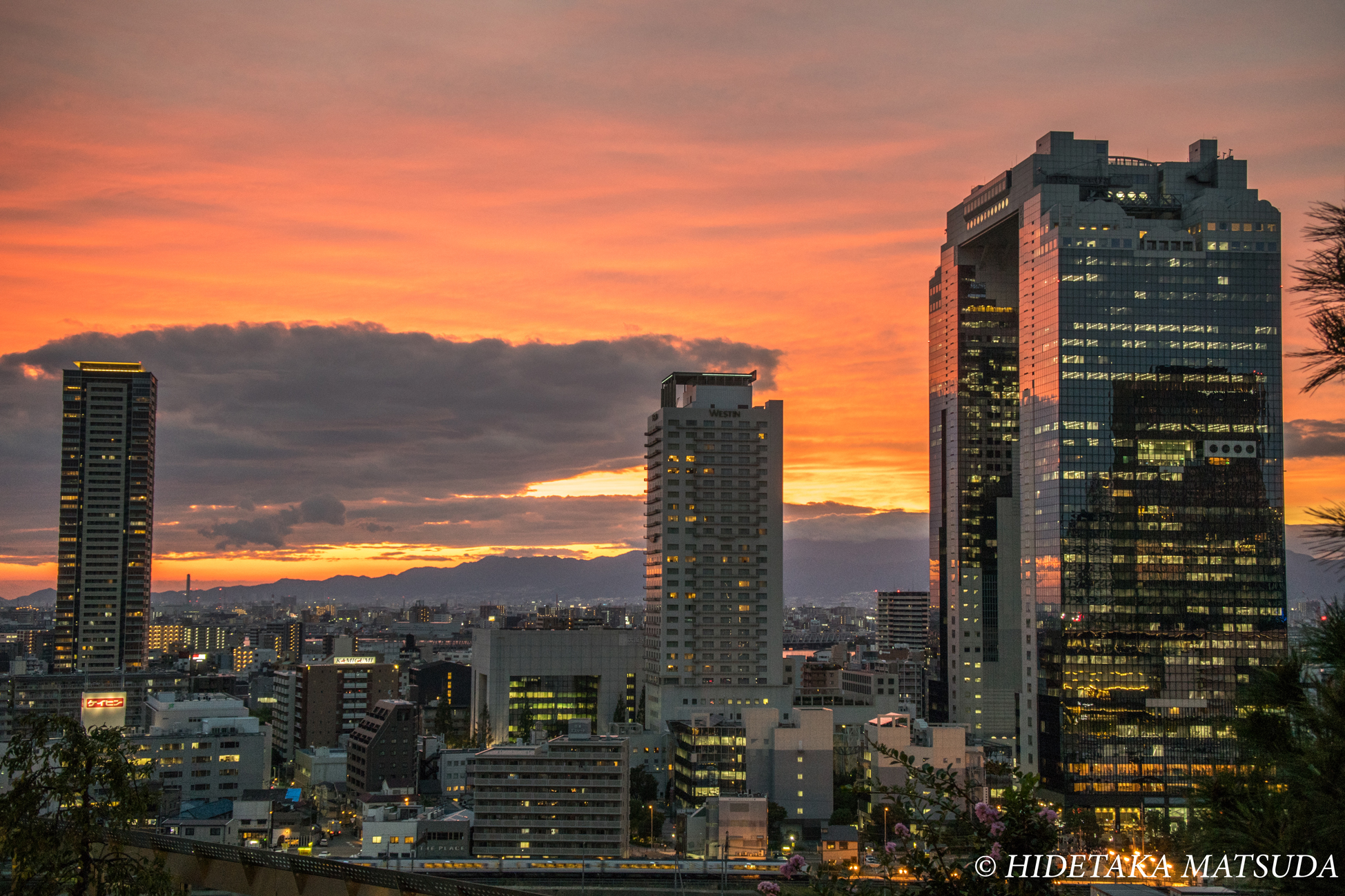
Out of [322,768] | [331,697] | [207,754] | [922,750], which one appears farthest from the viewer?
[331,697]

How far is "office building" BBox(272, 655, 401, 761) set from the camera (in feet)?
383

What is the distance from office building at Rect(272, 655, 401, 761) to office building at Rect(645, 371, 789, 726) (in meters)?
31.0

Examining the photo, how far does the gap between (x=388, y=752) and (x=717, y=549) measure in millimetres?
35095

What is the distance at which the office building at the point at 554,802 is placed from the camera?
66500 mm

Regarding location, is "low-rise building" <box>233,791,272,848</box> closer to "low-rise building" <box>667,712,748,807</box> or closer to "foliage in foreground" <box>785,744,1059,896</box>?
"low-rise building" <box>667,712,748,807</box>

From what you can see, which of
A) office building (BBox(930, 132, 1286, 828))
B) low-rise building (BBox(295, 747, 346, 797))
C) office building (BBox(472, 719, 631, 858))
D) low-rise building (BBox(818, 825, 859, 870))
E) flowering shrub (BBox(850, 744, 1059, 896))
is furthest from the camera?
low-rise building (BBox(295, 747, 346, 797))

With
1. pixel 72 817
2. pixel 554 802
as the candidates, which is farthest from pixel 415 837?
pixel 72 817

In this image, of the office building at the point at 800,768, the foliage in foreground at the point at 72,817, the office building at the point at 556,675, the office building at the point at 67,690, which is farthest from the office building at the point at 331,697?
the foliage in foreground at the point at 72,817

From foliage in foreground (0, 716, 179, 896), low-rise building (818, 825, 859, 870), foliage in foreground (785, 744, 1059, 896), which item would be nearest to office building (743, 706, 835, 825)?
low-rise building (818, 825, 859, 870)

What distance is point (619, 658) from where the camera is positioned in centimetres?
11338

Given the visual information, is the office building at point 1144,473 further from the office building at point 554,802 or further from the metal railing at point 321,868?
the metal railing at point 321,868

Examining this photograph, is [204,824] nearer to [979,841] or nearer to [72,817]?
[72,817]

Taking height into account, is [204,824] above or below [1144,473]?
below

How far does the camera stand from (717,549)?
10688cm
